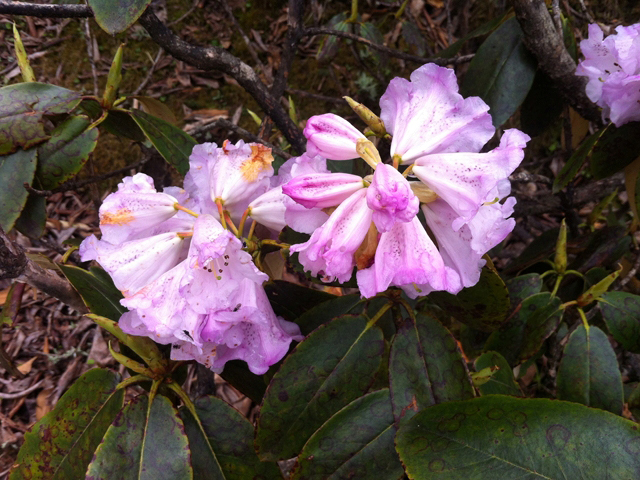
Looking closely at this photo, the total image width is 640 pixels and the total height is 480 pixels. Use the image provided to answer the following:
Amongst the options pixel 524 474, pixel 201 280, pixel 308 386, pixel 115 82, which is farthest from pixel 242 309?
pixel 115 82

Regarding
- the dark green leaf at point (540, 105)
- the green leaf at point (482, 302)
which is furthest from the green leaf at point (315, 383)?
the dark green leaf at point (540, 105)

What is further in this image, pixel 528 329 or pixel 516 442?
pixel 528 329

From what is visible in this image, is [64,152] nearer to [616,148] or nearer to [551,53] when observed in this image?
[551,53]

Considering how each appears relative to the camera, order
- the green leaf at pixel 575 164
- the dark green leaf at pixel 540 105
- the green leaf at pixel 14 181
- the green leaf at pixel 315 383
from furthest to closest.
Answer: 1. the dark green leaf at pixel 540 105
2. the green leaf at pixel 575 164
3. the green leaf at pixel 14 181
4. the green leaf at pixel 315 383

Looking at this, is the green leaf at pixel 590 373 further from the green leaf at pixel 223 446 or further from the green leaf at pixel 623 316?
the green leaf at pixel 223 446

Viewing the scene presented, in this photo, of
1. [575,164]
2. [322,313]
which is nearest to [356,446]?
[322,313]

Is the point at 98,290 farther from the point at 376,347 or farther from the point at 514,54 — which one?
the point at 514,54
